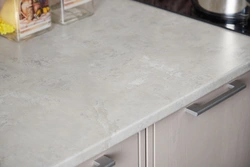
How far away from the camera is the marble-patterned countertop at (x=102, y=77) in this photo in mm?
1069

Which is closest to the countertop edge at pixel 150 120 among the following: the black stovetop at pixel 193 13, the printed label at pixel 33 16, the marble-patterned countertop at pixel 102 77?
the marble-patterned countertop at pixel 102 77

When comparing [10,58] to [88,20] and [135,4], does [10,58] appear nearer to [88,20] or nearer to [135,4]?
[88,20]

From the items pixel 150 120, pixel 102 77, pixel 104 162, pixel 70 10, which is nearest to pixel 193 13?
pixel 70 10

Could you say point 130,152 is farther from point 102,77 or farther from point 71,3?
point 71,3

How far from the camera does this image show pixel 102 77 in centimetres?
128

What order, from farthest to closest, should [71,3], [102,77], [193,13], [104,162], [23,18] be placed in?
[193,13]
[71,3]
[23,18]
[102,77]
[104,162]

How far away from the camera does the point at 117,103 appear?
46.3 inches

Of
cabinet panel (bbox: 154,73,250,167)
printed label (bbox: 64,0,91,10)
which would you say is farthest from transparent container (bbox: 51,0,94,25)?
cabinet panel (bbox: 154,73,250,167)

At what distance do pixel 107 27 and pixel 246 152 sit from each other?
0.51m

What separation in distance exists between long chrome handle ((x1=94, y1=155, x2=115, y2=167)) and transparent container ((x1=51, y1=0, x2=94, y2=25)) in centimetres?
56

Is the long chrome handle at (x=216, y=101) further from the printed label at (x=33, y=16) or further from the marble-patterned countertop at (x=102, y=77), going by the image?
the printed label at (x=33, y=16)

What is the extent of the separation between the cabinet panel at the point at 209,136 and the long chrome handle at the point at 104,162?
15 cm

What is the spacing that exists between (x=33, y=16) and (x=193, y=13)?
47cm

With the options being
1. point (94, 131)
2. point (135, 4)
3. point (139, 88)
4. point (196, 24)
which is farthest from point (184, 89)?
point (135, 4)
